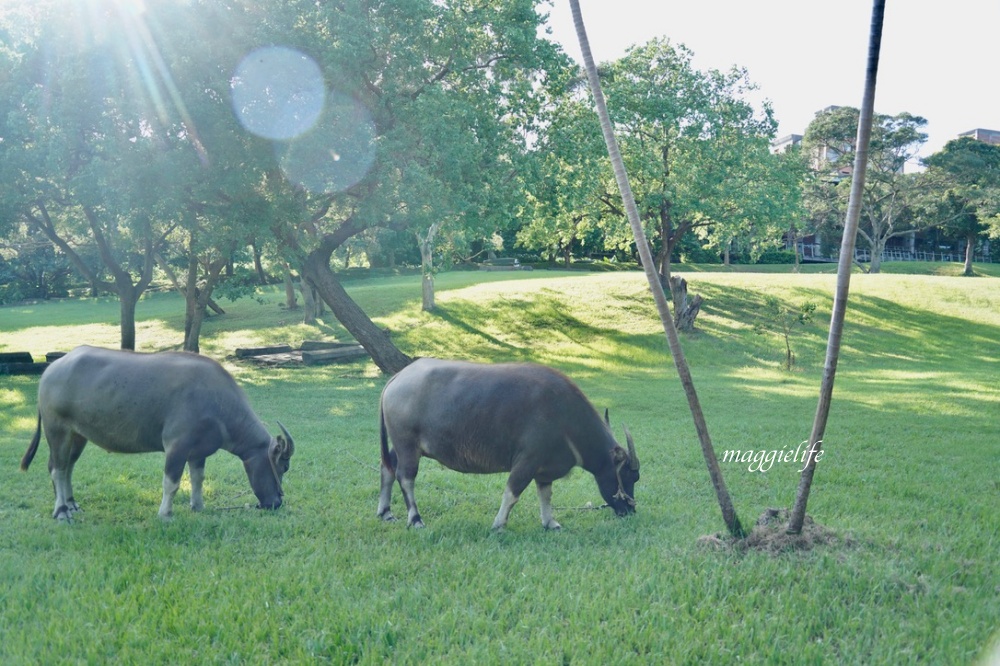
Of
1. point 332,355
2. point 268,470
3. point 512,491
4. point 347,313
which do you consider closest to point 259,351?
point 332,355

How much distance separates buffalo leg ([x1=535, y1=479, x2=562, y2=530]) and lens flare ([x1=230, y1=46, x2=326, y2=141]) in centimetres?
1611

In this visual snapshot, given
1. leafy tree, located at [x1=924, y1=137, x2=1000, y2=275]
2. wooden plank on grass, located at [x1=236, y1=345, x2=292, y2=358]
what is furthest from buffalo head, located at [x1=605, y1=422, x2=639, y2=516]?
leafy tree, located at [x1=924, y1=137, x2=1000, y2=275]

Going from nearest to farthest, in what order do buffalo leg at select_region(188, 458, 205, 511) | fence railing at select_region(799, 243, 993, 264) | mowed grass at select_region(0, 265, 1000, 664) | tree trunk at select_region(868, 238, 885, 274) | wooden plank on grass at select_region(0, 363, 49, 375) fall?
mowed grass at select_region(0, 265, 1000, 664) → buffalo leg at select_region(188, 458, 205, 511) → wooden plank on grass at select_region(0, 363, 49, 375) → tree trunk at select_region(868, 238, 885, 274) → fence railing at select_region(799, 243, 993, 264)

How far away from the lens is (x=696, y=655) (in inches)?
206

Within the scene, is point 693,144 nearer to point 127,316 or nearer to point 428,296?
point 428,296

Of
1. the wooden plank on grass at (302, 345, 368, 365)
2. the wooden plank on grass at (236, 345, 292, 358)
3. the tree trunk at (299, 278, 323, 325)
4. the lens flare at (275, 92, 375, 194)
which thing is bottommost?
the wooden plank on grass at (236, 345, 292, 358)

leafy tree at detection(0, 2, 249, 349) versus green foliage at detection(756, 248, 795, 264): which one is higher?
leafy tree at detection(0, 2, 249, 349)

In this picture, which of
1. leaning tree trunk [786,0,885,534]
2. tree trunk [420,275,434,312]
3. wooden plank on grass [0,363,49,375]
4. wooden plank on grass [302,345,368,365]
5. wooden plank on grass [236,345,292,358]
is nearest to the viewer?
leaning tree trunk [786,0,885,534]

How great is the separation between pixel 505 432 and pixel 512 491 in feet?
2.14

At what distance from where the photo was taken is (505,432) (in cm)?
835

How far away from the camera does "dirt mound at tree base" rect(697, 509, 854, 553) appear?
7.13 m

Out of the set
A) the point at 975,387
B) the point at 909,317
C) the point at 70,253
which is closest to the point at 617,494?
the point at 975,387

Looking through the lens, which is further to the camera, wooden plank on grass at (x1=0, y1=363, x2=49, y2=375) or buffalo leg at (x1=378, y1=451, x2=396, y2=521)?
wooden plank on grass at (x1=0, y1=363, x2=49, y2=375)

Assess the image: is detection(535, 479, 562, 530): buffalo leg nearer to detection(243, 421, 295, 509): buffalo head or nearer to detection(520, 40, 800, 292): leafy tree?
Answer: detection(243, 421, 295, 509): buffalo head
